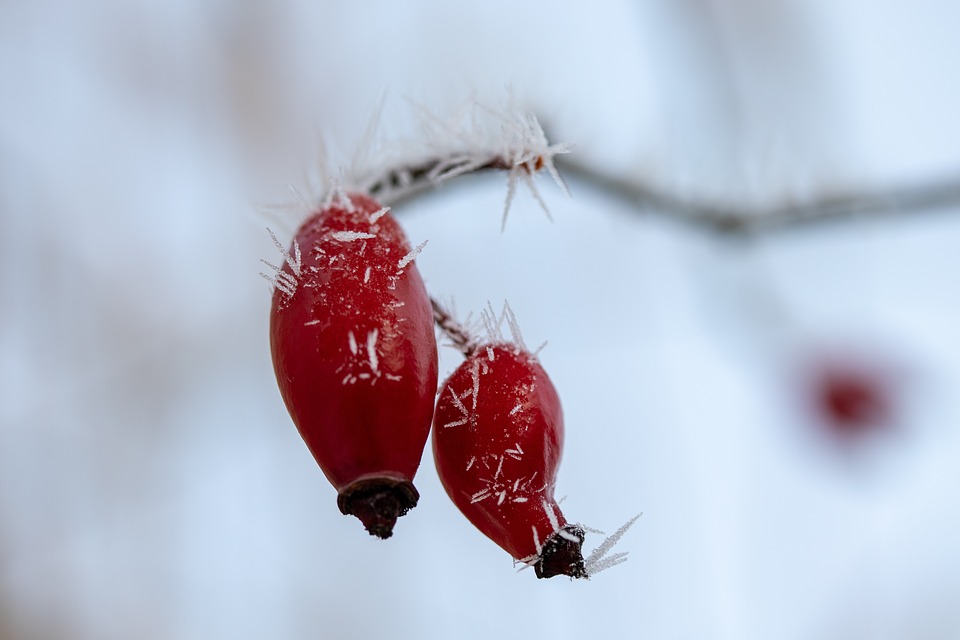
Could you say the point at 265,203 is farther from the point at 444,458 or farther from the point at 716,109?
the point at 716,109

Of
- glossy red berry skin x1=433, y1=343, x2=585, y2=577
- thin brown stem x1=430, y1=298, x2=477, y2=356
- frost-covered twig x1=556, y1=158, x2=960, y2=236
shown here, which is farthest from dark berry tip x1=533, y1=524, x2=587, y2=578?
frost-covered twig x1=556, y1=158, x2=960, y2=236

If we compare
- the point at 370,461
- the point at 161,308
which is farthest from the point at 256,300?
the point at 370,461

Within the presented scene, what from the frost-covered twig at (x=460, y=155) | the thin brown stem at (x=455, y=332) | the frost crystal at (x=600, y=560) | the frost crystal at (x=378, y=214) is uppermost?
the frost-covered twig at (x=460, y=155)

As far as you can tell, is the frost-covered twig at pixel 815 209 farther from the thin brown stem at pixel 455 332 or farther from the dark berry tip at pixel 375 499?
the dark berry tip at pixel 375 499

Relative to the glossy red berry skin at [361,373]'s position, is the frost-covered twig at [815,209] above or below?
above

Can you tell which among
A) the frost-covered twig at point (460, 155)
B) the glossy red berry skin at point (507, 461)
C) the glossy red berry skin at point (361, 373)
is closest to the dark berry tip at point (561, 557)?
the glossy red berry skin at point (507, 461)

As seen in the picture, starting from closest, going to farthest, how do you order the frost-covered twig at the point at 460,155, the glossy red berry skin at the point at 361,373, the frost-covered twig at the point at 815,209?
1. the glossy red berry skin at the point at 361,373
2. the frost-covered twig at the point at 460,155
3. the frost-covered twig at the point at 815,209

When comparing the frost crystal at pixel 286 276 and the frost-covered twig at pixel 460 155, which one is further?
the frost-covered twig at pixel 460 155

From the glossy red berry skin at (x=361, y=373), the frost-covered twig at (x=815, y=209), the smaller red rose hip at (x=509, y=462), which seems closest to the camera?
the glossy red berry skin at (x=361, y=373)
